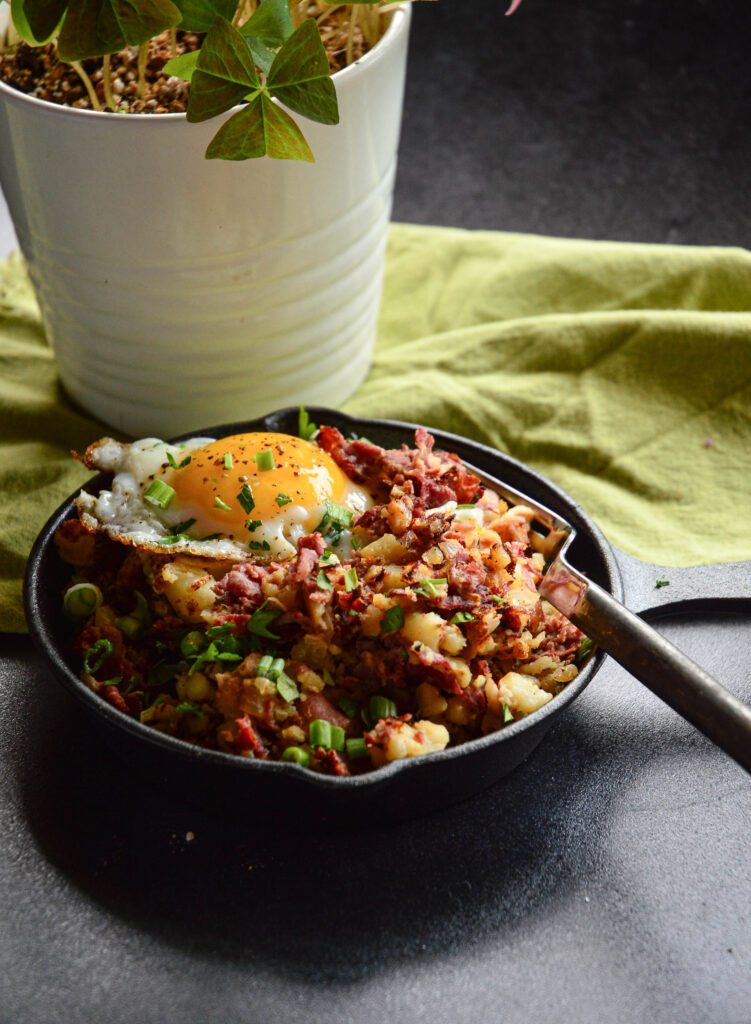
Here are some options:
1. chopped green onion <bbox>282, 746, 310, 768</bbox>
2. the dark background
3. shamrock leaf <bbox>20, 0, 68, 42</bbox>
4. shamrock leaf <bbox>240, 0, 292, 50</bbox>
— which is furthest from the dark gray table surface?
the dark background

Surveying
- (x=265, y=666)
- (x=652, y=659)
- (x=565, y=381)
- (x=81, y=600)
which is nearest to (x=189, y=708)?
(x=265, y=666)

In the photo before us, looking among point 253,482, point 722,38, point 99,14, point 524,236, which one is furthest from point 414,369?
point 722,38

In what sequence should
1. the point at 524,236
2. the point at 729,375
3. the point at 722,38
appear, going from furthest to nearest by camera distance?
the point at 722,38 → the point at 524,236 → the point at 729,375

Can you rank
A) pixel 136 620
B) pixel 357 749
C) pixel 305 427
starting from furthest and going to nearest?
pixel 305 427, pixel 136 620, pixel 357 749

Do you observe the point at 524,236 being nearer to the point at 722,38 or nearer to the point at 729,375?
the point at 729,375

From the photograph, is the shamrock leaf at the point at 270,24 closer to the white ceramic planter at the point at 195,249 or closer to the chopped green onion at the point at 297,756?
the white ceramic planter at the point at 195,249

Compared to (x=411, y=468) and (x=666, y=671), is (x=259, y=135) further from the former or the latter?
(x=666, y=671)

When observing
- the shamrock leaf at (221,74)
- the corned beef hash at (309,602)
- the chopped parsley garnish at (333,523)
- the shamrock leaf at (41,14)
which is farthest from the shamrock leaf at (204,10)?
the chopped parsley garnish at (333,523)
